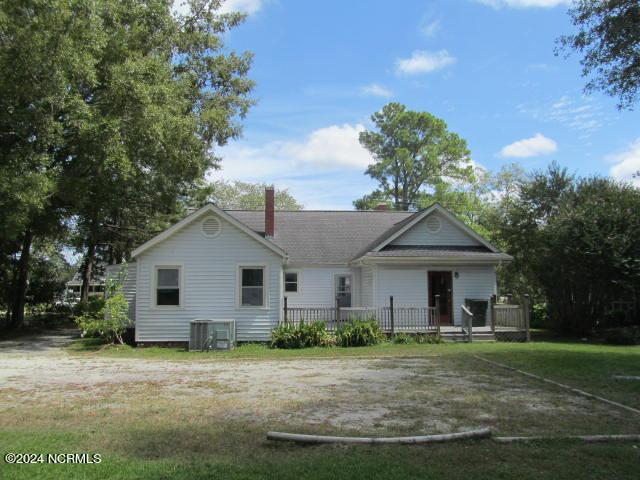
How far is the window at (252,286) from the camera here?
18.7 meters

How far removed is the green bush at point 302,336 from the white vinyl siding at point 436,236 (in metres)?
6.25

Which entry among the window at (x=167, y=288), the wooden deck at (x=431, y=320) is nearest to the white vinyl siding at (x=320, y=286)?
the wooden deck at (x=431, y=320)

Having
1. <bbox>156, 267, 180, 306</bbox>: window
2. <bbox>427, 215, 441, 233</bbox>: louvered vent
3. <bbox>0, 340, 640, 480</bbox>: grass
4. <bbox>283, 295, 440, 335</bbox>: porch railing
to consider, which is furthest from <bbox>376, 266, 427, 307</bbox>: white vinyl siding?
<bbox>0, 340, 640, 480</bbox>: grass

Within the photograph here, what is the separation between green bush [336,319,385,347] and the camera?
58.8 feet

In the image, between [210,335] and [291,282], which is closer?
[210,335]

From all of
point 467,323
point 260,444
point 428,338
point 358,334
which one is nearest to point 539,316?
Result: point 467,323

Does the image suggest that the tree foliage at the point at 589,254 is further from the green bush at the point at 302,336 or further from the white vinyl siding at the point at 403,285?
the green bush at the point at 302,336

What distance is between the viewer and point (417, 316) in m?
20.1

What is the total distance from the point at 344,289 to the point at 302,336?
697cm

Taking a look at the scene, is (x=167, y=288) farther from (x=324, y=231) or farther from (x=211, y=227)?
(x=324, y=231)

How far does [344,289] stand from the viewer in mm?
24438

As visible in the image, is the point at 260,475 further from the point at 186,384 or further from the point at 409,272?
the point at 409,272

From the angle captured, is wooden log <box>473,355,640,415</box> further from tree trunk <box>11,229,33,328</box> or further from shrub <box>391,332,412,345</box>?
tree trunk <box>11,229,33,328</box>

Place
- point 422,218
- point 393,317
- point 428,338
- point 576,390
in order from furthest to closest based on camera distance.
Answer: point 422,218 → point 393,317 → point 428,338 → point 576,390
